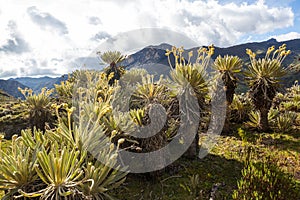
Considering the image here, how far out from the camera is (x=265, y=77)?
23.2ft

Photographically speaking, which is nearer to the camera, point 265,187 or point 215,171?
point 265,187

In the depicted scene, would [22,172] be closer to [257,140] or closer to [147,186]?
[147,186]

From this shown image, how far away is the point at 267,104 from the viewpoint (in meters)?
7.25

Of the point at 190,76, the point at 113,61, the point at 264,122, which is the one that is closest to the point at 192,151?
the point at 190,76

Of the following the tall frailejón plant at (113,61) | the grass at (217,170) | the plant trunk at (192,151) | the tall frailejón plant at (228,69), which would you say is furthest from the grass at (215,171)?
the tall frailejón plant at (113,61)

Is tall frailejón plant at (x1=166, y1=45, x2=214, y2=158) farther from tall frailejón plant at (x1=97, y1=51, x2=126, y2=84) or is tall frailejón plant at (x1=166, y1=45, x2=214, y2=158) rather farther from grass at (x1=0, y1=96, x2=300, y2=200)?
tall frailejón plant at (x1=97, y1=51, x2=126, y2=84)

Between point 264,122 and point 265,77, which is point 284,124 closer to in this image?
point 264,122

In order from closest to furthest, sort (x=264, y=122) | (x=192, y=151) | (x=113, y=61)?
(x=192, y=151) → (x=264, y=122) → (x=113, y=61)

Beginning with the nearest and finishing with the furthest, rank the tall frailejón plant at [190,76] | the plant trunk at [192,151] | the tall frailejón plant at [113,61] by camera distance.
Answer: the tall frailejón plant at [190,76] → the plant trunk at [192,151] → the tall frailejón plant at [113,61]

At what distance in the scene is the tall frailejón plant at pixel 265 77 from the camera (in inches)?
273

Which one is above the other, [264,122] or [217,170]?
[264,122]

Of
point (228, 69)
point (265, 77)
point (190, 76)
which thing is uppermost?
point (228, 69)

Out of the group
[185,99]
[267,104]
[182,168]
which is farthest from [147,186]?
[267,104]

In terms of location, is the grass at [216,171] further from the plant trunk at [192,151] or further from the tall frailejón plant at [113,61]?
the tall frailejón plant at [113,61]
